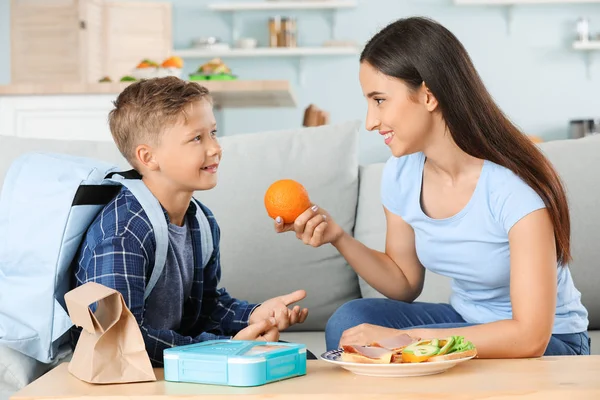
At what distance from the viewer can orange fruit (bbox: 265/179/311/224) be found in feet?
4.85

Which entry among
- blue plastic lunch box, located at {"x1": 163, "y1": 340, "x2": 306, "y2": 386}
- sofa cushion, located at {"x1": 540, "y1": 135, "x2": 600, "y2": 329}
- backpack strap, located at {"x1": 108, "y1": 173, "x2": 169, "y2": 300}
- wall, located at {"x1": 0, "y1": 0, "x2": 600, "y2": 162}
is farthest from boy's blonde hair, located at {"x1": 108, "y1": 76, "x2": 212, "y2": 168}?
wall, located at {"x1": 0, "y1": 0, "x2": 600, "y2": 162}

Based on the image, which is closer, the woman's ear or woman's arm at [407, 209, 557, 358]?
woman's arm at [407, 209, 557, 358]

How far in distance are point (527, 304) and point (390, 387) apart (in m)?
0.38

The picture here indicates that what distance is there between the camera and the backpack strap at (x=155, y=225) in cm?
145

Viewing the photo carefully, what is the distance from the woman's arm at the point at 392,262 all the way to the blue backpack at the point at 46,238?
40 centimetres

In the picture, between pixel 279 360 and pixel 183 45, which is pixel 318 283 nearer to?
pixel 279 360

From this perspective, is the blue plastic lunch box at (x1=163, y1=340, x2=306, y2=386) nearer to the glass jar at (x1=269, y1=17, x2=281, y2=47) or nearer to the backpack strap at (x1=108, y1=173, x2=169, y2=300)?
the backpack strap at (x1=108, y1=173, x2=169, y2=300)

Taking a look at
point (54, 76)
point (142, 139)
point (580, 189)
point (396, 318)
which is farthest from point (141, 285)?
point (54, 76)

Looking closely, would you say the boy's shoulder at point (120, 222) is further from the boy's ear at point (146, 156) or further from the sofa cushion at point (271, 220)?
the sofa cushion at point (271, 220)

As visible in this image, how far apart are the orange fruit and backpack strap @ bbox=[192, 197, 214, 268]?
0.66 ft

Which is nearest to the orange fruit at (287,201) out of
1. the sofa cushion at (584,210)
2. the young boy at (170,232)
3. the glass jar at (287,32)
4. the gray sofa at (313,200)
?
the young boy at (170,232)

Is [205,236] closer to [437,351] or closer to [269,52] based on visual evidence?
[437,351]

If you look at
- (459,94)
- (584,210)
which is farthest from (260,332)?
(584,210)

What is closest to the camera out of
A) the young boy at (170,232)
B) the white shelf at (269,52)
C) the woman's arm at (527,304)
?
the woman's arm at (527,304)
